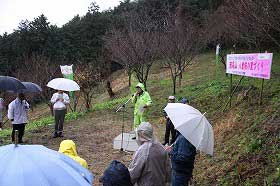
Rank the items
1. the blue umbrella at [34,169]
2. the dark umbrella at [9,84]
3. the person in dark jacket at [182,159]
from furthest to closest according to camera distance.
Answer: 1. the dark umbrella at [9,84]
2. the person in dark jacket at [182,159]
3. the blue umbrella at [34,169]

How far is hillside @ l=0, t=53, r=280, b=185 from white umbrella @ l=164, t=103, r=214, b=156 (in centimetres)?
103

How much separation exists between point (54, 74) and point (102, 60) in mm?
7420

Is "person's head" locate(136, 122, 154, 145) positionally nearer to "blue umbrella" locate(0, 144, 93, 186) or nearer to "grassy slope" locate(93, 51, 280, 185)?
"blue umbrella" locate(0, 144, 93, 186)

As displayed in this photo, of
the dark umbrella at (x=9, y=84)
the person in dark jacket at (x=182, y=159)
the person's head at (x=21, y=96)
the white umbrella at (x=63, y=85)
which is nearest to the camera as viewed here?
the person in dark jacket at (x=182, y=159)

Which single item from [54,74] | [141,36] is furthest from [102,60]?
[141,36]

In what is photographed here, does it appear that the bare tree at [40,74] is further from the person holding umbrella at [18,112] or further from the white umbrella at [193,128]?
the white umbrella at [193,128]

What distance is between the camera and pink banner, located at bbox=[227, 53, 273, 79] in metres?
7.42

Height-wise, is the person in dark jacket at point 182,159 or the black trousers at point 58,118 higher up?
the person in dark jacket at point 182,159

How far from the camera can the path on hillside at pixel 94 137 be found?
812 centimetres

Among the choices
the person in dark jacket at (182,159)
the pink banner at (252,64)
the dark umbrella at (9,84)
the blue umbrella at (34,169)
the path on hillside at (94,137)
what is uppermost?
the pink banner at (252,64)

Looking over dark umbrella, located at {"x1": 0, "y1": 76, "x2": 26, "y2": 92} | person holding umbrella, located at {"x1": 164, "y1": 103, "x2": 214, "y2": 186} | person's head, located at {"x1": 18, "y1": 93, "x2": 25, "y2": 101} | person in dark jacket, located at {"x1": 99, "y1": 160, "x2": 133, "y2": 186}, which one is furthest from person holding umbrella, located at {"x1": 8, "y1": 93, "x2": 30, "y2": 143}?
person in dark jacket, located at {"x1": 99, "y1": 160, "x2": 133, "y2": 186}

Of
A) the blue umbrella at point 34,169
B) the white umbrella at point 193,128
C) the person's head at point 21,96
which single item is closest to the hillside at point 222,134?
the white umbrella at point 193,128

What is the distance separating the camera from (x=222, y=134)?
27.5 feet

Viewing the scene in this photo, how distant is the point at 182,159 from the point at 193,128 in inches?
18.6
